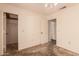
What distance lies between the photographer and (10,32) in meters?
1.84

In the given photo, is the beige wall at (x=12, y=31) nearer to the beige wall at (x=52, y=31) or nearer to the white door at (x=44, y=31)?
the white door at (x=44, y=31)

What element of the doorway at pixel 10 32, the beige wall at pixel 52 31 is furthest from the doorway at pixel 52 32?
the doorway at pixel 10 32

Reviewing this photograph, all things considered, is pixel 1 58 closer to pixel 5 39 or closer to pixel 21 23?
pixel 5 39

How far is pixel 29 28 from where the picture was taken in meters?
1.93

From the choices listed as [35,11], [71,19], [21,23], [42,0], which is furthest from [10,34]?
[71,19]

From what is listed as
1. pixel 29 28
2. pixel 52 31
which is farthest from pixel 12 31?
pixel 52 31

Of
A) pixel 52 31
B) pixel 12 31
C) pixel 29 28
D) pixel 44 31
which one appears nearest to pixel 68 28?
pixel 52 31

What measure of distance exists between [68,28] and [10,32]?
130cm

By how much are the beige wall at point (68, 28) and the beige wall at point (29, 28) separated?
0.28m

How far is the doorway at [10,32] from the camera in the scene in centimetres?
179

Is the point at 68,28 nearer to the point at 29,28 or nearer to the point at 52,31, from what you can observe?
the point at 52,31

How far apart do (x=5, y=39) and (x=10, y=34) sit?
0.48ft

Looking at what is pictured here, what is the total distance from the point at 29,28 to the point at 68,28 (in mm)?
889

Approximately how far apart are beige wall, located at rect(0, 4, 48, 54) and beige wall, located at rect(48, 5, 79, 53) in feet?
0.93
